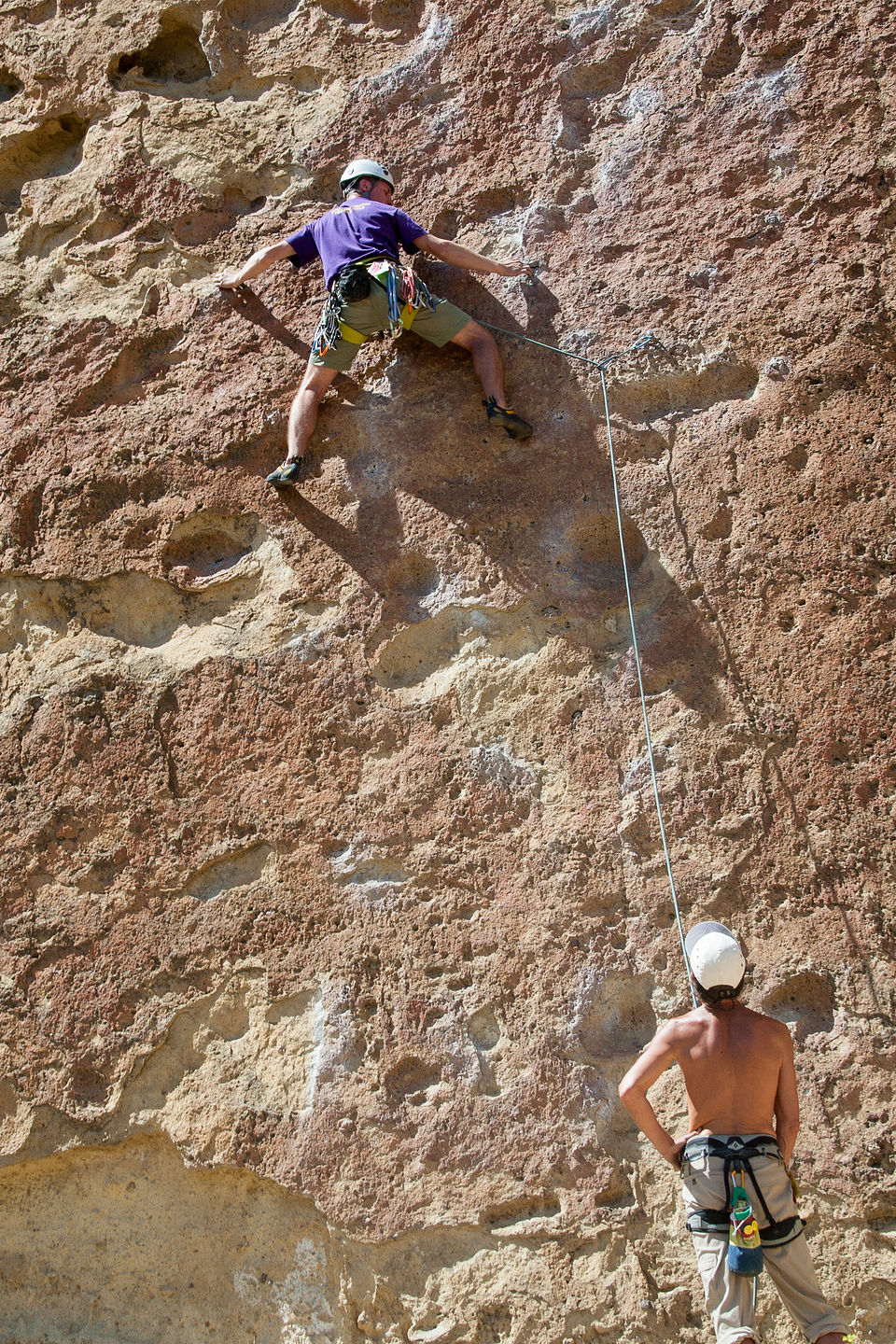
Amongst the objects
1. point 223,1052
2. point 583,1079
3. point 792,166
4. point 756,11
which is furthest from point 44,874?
point 756,11

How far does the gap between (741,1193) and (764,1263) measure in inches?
8.3

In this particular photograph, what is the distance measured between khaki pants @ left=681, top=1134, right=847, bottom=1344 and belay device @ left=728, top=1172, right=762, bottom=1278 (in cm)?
4

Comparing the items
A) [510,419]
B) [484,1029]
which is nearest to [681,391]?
[510,419]

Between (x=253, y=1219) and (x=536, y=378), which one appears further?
(x=536, y=378)

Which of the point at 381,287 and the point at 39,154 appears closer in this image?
the point at 381,287

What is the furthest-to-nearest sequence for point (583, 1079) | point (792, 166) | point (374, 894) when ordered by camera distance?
point (792, 166) < point (374, 894) < point (583, 1079)

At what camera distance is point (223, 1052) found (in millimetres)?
3107

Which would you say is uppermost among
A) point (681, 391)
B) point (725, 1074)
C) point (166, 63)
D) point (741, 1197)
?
point (166, 63)

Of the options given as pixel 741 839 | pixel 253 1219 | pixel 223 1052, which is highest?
pixel 741 839

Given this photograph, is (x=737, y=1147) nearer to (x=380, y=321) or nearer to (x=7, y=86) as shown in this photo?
(x=380, y=321)

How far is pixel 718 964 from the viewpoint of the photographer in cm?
233

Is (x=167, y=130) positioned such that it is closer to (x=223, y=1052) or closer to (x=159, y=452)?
(x=159, y=452)

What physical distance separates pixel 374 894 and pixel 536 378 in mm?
1598

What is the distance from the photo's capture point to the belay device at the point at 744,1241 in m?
2.21
